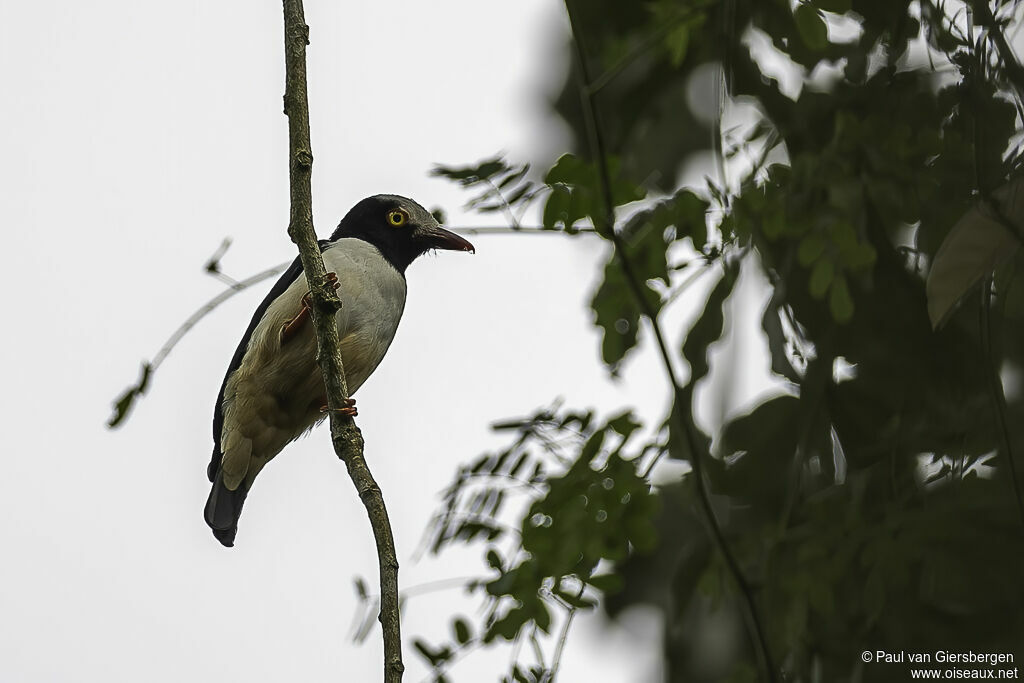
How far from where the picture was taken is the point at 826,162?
3.72m

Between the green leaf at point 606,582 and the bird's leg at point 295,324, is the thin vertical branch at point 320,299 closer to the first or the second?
the green leaf at point 606,582

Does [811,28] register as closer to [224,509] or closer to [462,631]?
[462,631]

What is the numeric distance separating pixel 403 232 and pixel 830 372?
2.04 metres

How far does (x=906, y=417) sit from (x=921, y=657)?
81 cm

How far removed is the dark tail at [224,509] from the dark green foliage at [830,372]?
1.12 m

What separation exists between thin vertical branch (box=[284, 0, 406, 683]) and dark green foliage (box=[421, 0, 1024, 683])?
31.2 inches

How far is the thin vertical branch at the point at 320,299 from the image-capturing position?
91.7 inches

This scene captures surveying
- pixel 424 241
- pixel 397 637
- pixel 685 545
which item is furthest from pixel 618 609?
pixel 397 637

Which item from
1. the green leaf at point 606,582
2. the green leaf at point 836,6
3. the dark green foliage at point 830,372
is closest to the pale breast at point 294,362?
the dark green foliage at point 830,372

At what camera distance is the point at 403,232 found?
5031mm

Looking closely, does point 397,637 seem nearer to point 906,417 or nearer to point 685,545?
point 906,417

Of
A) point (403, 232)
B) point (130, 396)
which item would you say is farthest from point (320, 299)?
point (403, 232)

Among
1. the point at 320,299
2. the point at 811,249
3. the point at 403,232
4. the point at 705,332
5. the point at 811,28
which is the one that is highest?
the point at 403,232

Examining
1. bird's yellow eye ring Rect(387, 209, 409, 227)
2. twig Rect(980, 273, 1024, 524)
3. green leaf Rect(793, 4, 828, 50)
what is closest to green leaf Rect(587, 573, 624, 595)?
twig Rect(980, 273, 1024, 524)
